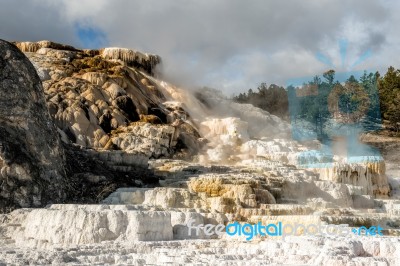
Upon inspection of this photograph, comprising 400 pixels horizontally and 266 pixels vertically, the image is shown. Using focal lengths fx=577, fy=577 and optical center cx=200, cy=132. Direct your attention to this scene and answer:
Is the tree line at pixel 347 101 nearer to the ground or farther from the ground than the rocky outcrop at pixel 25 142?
farther from the ground

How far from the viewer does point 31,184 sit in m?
16.4

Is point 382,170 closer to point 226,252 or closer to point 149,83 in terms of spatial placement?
point 149,83

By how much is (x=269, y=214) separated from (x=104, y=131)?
1464 cm

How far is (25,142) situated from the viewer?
16984mm

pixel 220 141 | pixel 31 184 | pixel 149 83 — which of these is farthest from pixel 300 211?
pixel 149 83

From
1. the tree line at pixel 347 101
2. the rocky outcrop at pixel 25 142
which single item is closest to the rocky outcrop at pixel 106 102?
the rocky outcrop at pixel 25 142

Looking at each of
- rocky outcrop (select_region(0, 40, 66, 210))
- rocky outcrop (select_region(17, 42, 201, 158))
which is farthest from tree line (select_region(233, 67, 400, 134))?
rocky outcrop (select_region(0, 40, 66, 210))

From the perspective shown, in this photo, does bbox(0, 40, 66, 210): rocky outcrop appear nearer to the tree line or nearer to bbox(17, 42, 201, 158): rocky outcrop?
bbox(17, 42, 201, 158): rocky outcrop

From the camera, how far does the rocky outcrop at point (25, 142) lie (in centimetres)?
1606

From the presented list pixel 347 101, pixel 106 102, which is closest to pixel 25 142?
pixel 106 102

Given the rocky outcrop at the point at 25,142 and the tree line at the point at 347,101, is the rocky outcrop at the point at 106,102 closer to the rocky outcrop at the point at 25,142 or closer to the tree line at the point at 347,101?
the rocky outcrop at the point at 25,142

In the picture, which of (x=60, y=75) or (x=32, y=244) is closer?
(x=32, y=244)

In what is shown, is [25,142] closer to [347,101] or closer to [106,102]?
[106,102]

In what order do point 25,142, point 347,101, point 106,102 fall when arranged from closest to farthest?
1. point 25,142
2. point 106,102
3. point 347,101
